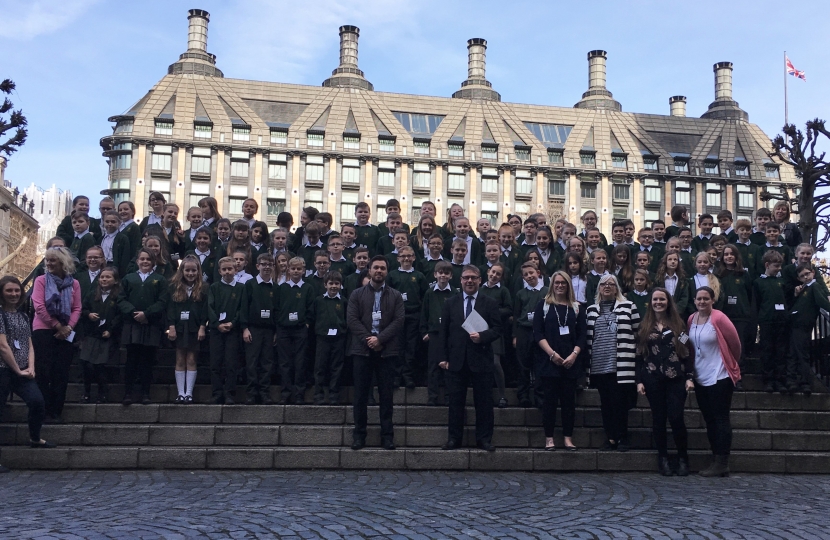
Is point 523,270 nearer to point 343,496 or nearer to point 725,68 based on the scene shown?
point 343,496

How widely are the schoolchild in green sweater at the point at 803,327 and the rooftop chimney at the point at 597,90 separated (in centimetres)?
7081

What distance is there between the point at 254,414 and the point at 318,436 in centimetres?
89

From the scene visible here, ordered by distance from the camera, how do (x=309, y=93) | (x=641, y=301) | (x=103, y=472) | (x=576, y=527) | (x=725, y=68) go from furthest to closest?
(x=725, y=68), (x=309, y=93), (x=641, y=301), (x=103, y=472), (x=576, y=527)

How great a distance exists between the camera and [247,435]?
9.52 m

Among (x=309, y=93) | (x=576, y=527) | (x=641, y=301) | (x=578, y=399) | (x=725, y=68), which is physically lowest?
(x=576, y=527)

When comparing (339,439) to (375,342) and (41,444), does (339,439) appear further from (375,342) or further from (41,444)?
(41,444)

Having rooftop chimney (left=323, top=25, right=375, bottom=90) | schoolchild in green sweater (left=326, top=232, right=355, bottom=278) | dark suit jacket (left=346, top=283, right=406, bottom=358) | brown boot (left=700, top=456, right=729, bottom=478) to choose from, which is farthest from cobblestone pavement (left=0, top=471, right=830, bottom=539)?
rooftop chimney (left=323, top=25, right=375, bottom=90)

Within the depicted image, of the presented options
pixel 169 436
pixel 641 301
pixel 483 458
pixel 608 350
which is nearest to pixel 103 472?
pixel 169 436

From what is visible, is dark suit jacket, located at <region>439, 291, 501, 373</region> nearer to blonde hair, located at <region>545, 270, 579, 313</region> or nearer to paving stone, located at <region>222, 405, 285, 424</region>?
blonde hair, located at <region>545, 270, 579, 313</region>

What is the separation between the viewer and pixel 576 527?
6.40m

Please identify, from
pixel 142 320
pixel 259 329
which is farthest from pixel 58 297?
pixel 259 329

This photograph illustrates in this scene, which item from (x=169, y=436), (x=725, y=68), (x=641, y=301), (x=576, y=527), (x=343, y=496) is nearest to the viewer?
(x=576, y=527)

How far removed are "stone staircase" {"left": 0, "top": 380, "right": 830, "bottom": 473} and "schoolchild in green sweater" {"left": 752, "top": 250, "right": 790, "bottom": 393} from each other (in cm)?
60

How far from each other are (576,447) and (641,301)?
2.08 meters
